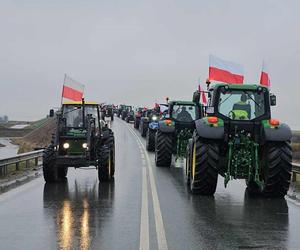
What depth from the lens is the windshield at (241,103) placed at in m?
12.4

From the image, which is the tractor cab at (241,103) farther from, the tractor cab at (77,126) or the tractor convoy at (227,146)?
the tractor cab at (77,126)

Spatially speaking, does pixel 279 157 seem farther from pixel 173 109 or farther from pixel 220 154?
pixel 173 109

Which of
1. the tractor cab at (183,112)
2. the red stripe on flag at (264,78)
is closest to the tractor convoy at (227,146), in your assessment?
the tractor cab at (183,112)

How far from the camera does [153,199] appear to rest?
448 inches

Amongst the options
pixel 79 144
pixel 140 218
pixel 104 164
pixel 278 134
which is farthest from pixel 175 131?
pixel 140 218

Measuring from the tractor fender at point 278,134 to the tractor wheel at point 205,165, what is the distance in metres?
1.20

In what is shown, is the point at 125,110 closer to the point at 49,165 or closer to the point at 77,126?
the point at 77,126

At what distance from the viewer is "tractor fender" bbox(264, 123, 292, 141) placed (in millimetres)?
11562

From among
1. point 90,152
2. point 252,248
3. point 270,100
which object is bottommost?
point 252,248

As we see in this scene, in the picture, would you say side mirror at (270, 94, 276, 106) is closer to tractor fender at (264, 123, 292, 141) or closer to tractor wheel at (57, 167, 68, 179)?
tractor fender at (264, 123, 292, 141)

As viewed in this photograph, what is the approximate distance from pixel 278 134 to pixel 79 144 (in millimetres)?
5866

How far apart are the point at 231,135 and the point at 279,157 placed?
4.17 ft

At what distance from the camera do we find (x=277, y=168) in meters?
11.5

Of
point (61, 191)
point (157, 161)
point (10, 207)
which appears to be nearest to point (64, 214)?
point (10, 207)
